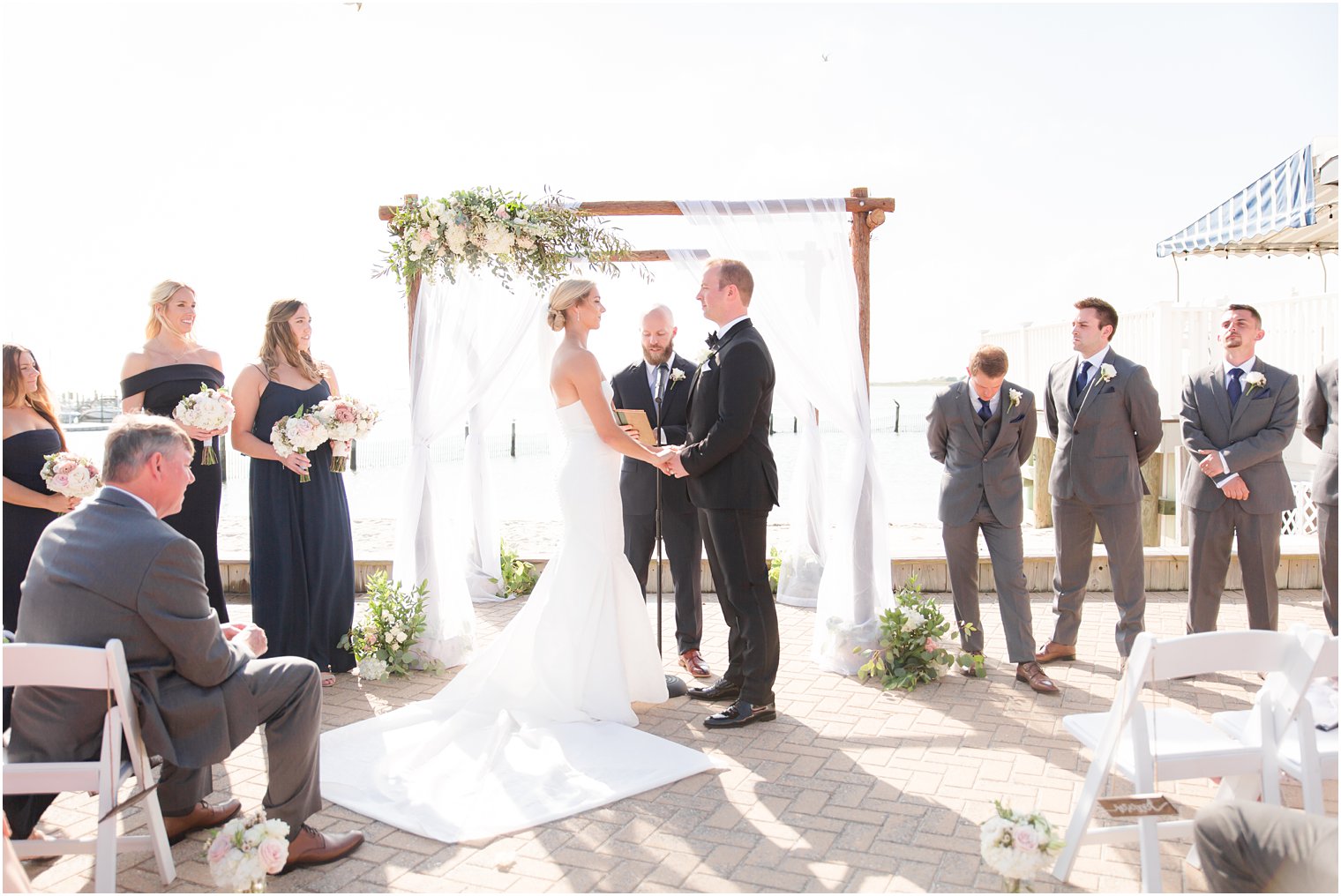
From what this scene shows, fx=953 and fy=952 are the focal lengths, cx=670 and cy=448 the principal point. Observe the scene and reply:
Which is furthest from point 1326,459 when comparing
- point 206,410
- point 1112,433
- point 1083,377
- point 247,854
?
point 206,410

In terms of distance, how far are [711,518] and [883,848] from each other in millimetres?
1763

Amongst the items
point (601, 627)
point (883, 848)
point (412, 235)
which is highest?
point (412, 235)

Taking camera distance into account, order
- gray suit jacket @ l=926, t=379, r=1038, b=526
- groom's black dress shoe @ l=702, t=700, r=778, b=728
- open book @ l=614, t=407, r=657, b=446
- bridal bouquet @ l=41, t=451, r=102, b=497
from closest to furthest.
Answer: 1. bridal bouquet @ l=41, t=451, r=102, b=497
2. groom's black dress shoe @ l=702, t=700, r=778, b=728
3. open book @ l=614, t=407, r=657, b=446
4. gray suit jacket @ l=926, t=379, r=1038, b=526

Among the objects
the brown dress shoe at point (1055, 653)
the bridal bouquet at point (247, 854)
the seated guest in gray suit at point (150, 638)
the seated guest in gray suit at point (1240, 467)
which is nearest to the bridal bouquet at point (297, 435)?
the seated guest in gray suit at point (150, 638)

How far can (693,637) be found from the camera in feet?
18.4

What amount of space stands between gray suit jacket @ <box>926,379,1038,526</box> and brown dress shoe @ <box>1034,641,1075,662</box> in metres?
0.87

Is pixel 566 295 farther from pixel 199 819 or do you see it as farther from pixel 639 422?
pixel 199 819

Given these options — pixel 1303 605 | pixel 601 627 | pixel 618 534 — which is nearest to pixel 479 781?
A: pixel 601 627

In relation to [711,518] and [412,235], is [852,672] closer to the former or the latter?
[711,518]

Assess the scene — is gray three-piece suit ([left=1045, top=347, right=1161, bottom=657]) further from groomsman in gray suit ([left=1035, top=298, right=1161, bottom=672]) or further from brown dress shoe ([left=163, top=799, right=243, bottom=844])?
brown dress shoe ([left=163, top=799, right=243, bottom=844])

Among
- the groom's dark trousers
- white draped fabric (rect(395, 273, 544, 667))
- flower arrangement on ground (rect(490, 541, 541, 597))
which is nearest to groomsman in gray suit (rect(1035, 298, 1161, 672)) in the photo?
the groom's dark trousers

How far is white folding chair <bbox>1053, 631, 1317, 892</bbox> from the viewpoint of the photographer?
8.71 ft

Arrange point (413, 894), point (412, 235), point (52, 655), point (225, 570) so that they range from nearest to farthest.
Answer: point (52, 655)
point (413, 894)
point (412, 235)
point (225, 570)

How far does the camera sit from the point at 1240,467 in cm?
514
